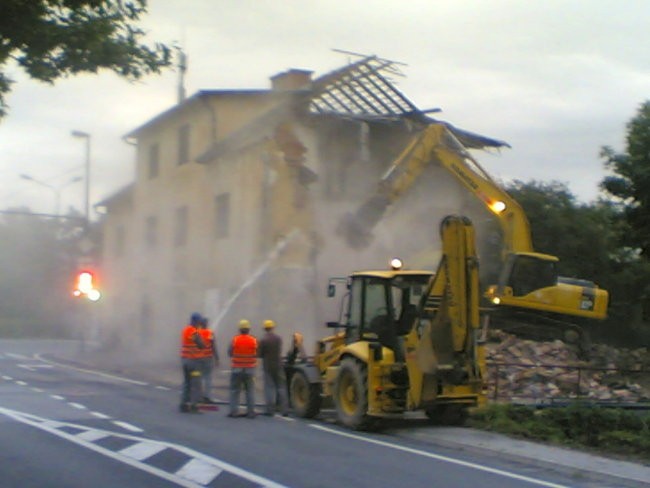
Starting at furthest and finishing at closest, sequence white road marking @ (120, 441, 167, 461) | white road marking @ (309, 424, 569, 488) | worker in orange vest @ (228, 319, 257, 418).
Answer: worker in orange vest @ (228, 319, 257, 418), white road marking @ (120, 441, 167, 461), white road marking @ (309, 424, 569, 488)

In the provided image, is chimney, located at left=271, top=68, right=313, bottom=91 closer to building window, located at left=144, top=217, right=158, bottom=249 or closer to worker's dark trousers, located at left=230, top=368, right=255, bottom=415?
building window, located at left=144, top=217, right=158, bottom=249

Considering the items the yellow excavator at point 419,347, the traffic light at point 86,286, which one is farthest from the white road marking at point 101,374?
the yellow excavator at point 419,347

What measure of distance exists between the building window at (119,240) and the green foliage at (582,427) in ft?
90.3

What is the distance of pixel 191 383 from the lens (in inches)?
693

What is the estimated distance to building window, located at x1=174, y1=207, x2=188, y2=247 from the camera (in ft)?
114

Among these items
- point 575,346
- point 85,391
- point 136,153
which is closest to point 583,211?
point 575,346

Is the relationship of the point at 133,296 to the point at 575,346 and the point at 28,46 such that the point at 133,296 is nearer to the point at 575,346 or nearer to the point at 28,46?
the point at 575,346

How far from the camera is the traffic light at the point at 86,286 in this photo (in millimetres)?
33125

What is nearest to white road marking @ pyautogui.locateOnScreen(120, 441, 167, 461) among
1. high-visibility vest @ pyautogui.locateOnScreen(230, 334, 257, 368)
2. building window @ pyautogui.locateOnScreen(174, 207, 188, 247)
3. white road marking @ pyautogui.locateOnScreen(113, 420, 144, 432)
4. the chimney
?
white road marking @ pyautogui.locateOnScreen(113, 420, 144, 432)

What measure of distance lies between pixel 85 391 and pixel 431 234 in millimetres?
14047

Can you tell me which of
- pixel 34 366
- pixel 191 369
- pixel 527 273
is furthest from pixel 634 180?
pixel 34 366

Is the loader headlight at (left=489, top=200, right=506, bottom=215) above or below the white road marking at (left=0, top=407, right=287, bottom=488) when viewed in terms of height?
above

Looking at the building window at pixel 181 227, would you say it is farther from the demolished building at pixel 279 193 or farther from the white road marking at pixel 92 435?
the white road marking at pixel 92 435

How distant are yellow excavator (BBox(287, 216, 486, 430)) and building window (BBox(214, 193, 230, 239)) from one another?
654 inches
